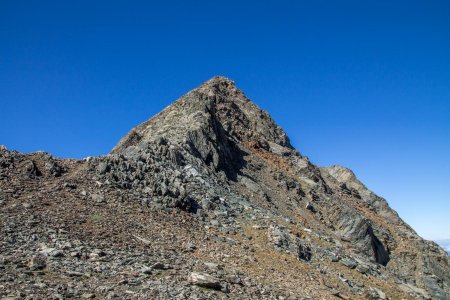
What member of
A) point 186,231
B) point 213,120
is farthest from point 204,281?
point 213,120

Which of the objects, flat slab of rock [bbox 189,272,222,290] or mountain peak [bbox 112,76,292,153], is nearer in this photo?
flat slab of rock [bbox 189,272,222,290]

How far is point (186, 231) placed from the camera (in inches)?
931

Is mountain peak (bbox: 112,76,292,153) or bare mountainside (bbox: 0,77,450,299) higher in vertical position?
mountain peak (bbox: 112,76,292,153)

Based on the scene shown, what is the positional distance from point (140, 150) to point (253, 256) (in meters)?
13.6

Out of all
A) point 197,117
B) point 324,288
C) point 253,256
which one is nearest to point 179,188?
point 253,256

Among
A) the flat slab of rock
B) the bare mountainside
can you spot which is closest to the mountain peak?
the bare mountainside

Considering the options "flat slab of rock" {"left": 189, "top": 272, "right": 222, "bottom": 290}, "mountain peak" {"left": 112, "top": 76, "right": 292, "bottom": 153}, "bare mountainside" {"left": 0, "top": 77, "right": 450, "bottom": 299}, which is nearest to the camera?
"bare mountainside" {"left": 0, "top": 77, "right": 450, "bottom": 299}

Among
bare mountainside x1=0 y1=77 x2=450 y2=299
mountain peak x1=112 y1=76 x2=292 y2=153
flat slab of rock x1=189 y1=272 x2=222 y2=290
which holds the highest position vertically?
mountain peak x1=112 y1=76 x2=292 y2=153

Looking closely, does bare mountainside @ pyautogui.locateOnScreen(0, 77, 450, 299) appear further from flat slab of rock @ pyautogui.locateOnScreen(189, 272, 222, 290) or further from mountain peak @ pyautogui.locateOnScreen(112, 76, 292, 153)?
mountain peak @ pyautogui.locateOnScreen(112, 76, 292, 153)

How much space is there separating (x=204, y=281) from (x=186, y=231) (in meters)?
7.35

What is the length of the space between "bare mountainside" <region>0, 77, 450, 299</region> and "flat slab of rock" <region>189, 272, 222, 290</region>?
0.15 feet

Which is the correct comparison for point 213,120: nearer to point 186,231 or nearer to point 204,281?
point 186,231

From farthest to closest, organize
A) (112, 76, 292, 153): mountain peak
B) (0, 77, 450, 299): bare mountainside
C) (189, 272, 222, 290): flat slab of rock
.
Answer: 1. (112, 76, 292, 153): mountain peak
2. (189, 272, 222, 290): flat slab of rock
3. (0, 77, 450, 299): bare mountainside

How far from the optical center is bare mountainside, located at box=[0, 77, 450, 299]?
15.8 m
